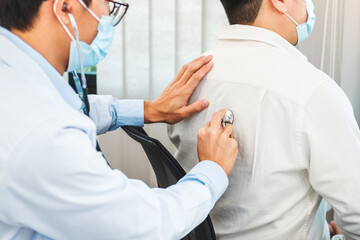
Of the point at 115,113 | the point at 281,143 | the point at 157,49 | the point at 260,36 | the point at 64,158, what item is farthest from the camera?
the point at 157,49

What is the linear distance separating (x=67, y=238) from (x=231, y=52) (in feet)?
1.97

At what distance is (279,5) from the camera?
1100 millimetres

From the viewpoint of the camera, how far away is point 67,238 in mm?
702

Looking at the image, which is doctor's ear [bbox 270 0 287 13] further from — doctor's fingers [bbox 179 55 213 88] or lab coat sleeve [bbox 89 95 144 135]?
lab coat sleeve [bbox 89 95 144 135]

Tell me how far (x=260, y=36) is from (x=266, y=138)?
0.88 feet

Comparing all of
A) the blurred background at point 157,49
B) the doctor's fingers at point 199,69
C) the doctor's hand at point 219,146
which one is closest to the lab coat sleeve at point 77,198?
the doctor's hand at point 219,146

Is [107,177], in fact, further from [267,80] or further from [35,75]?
[267,80]

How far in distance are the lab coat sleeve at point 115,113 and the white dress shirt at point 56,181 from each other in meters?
0.45

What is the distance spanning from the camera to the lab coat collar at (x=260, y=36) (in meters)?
1.03

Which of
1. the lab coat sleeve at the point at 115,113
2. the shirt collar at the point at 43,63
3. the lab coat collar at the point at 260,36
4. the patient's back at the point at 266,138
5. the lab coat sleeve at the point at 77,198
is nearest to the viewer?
the lab coat sleeve at the point at 77,198

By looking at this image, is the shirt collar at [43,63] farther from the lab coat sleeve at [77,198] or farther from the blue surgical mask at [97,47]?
→ the lab coat sleeve at [77,198]

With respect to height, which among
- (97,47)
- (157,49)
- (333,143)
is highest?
(97,47)

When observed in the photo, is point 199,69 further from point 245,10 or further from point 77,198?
point 77,198

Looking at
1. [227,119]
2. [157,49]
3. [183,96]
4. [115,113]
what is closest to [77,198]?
[227,119]
